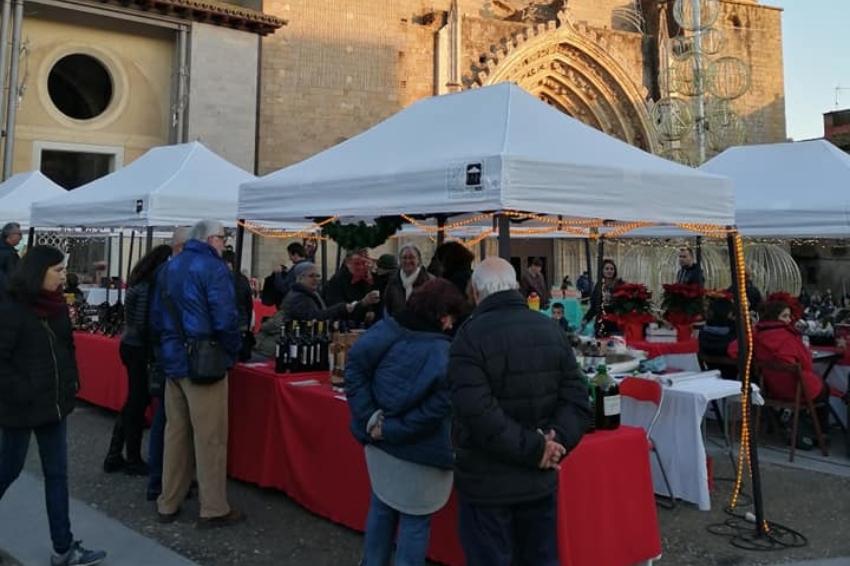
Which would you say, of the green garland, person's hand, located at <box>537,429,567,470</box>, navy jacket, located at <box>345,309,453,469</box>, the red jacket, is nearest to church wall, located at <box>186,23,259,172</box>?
the green garland

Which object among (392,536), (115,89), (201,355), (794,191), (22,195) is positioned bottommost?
(392,536)

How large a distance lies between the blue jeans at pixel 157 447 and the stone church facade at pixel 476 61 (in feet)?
38.6

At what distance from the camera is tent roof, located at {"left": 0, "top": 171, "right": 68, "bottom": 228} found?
9984 millimetres

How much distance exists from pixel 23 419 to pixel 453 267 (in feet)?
8.94

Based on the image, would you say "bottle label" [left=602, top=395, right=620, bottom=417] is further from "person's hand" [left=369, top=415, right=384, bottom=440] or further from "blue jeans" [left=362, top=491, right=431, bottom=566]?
"person's hand" [left=369, top=415, right=384, bottom=440]

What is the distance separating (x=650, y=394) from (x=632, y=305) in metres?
2.57

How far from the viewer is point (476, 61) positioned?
19.3 m

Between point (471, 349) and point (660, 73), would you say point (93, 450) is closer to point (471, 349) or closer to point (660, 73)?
point (471, 349)

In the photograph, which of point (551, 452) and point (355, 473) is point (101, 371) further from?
point (551, 452)

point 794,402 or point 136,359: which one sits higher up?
point 136,359

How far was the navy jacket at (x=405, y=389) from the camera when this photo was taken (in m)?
2.72

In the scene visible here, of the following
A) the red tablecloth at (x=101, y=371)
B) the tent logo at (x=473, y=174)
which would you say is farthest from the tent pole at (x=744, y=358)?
the red tablecloth at (x=101, y=371)

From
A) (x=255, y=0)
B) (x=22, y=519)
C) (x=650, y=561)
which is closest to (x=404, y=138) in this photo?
(x=650, y=561)

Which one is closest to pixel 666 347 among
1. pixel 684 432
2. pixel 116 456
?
pixel 684 432
